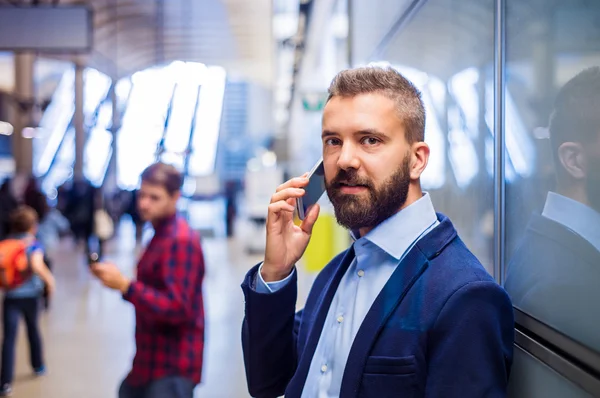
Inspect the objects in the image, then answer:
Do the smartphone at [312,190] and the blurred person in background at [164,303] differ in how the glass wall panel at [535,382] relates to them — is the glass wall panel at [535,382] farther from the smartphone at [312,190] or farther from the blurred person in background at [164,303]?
the blurred person in background at [164,303]

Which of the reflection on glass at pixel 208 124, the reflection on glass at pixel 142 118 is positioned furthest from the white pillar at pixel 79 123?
the reflection on glass at pixel 208 124

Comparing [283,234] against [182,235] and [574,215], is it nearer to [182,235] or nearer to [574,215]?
[574,215]

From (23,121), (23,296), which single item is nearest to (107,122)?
(23,121)

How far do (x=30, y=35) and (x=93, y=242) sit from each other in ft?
30.2

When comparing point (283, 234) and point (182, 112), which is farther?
point (182, 112)

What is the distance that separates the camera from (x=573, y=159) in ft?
4.99

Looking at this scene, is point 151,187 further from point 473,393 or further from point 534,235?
point 473,393

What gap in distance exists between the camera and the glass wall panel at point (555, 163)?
1.43 metres

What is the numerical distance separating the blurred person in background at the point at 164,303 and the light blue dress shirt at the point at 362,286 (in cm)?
151

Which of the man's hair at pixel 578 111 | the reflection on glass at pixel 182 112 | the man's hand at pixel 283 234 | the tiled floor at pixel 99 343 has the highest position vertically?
Result: the reflection on glass at pixel 182 112

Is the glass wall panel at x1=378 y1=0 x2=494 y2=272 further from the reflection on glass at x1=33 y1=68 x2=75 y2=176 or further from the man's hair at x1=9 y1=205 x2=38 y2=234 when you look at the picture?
the reflection on glass at x1=33 y1=68 x2=75 y2=176

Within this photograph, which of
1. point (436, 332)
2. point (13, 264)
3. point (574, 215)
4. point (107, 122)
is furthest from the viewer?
point (107, 122)

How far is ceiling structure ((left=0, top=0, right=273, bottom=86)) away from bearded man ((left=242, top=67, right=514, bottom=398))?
15914 mm

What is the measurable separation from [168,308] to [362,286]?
5.21ft
